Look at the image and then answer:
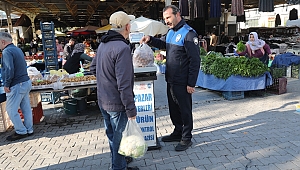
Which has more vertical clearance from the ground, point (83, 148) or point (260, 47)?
point (260, 47)

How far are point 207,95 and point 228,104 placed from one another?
A: 0.93 m

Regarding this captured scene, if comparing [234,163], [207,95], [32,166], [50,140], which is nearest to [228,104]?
[207,95]

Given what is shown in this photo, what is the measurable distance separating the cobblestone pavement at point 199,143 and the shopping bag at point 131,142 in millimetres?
776

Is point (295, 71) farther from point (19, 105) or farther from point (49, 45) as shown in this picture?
point (19, 105)

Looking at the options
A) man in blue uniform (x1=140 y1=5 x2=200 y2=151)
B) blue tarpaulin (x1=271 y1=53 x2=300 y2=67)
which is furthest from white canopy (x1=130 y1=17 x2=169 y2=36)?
man in blue uniform (x1=140 y1=5 x2=200 y2=151)

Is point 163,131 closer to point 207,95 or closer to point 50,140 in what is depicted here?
point 50,140

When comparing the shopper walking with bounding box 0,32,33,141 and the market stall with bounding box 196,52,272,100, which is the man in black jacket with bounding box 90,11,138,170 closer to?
the shopper walking with bounding box 0,32,33,141

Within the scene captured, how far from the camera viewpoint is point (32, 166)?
335cm

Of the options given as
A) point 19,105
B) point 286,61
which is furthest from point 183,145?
point 286,61

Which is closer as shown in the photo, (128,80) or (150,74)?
(128,80)

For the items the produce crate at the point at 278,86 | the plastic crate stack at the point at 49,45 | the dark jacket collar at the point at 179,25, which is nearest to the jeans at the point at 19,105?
the dark jacket collar at the point at 179,25

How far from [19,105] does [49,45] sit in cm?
357

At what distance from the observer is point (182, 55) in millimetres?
3342

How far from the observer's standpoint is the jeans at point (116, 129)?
2.54 m
